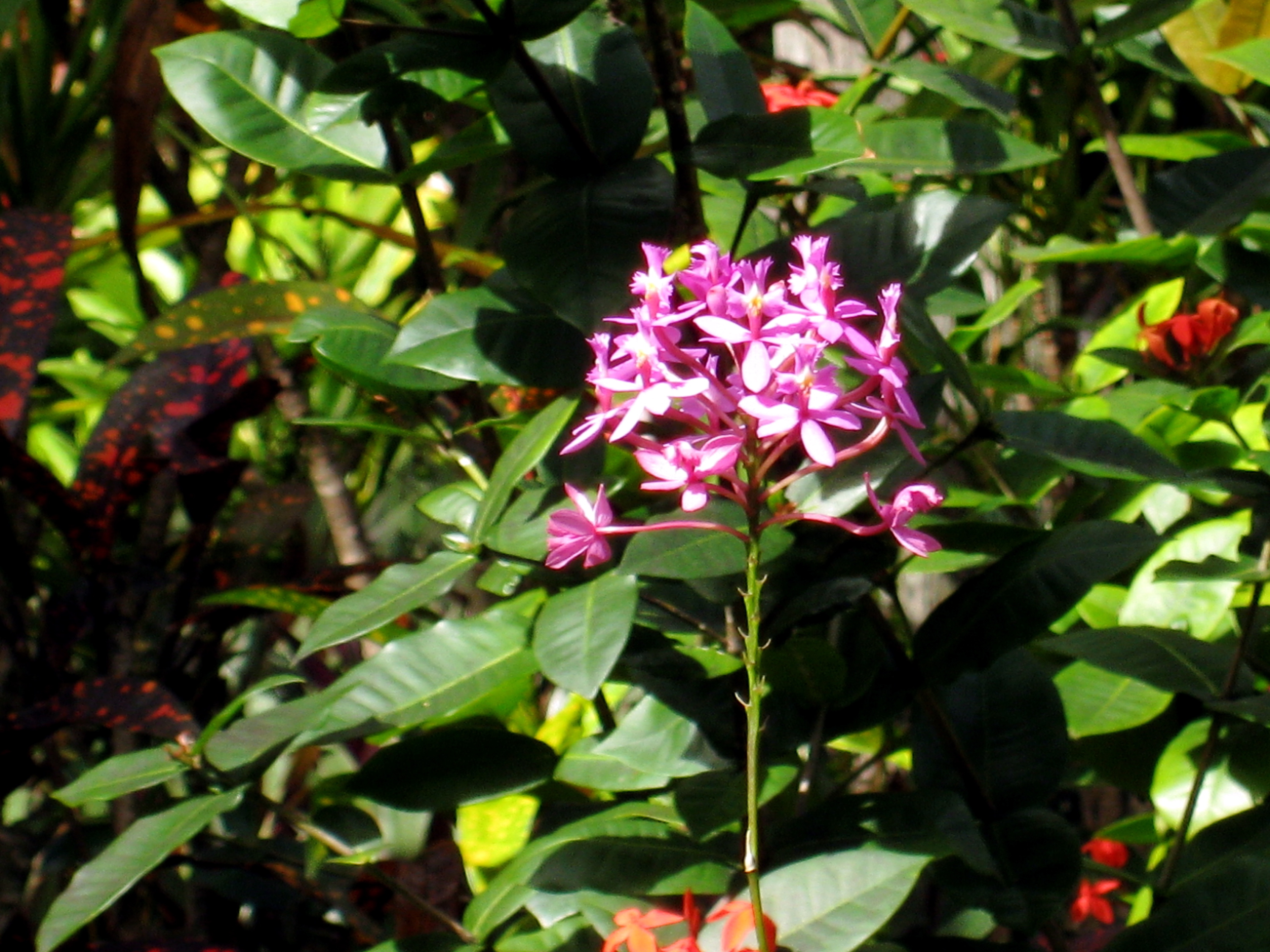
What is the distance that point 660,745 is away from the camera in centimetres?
58

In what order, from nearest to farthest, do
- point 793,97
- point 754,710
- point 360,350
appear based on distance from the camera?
point 754,710 → point 360,350 → point 793,97

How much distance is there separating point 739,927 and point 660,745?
0.37ft

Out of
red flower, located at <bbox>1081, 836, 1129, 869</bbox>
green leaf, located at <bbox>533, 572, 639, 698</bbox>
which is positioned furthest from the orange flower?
red flower, located at <bbox>1081, 836, 1129, 869</bbox>

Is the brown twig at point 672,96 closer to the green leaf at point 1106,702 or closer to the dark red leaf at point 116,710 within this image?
the green leaf at point 1106,702

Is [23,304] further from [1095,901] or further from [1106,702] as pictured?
[1095,901]

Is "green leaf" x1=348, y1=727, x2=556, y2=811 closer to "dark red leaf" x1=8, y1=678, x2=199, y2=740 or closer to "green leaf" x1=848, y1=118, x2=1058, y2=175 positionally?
"dark red leaf" x1=8, y1=678, x2=199, y2=740

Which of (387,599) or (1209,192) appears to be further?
(1209,192)

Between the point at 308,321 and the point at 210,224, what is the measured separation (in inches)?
29.0

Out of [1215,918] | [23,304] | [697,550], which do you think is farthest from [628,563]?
[23,304]

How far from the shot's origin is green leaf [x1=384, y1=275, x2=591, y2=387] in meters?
0.57

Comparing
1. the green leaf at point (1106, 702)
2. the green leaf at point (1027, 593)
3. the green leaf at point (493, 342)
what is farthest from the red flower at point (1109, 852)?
the green leaf at point (493, 342)

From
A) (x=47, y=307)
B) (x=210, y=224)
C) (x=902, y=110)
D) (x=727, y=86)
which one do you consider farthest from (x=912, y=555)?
(x=210, y=224)

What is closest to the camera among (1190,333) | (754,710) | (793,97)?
(754,710)

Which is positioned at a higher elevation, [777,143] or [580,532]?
[777,143]
